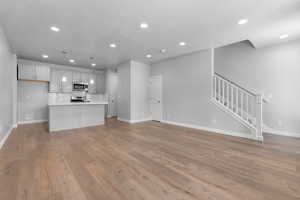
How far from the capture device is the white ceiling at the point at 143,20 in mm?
2182

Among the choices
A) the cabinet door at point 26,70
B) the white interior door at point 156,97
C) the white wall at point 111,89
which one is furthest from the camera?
the white wall at point 111,89

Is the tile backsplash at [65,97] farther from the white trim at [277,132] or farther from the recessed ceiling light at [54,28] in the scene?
the white trim at [277,132]

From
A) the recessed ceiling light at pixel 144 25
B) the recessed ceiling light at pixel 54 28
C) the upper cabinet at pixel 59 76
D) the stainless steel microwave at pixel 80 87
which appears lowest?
the stainless steel microwave at pixel 80 87

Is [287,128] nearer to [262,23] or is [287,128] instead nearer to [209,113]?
[209,113]

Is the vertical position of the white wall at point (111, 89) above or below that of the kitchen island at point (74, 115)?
above

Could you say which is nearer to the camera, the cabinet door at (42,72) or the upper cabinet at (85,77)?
the cabinet door at (42,72)

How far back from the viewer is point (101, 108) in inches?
204

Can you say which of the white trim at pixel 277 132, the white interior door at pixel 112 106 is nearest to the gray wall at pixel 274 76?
the white trim at pixel 277 132

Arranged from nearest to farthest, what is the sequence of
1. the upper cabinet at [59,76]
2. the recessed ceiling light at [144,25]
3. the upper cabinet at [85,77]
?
the recessed ceiling light at [144,25] → the upper cabinet at [59,76] → the upper cabinet at [85,77]

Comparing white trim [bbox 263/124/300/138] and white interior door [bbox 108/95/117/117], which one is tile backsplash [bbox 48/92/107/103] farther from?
white trim [bbox 263/124/300/138]

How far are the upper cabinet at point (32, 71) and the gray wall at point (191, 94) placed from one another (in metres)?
5.03

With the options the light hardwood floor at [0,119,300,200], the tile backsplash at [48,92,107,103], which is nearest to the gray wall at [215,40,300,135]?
the light hardwood floor at [0,119,300,200]

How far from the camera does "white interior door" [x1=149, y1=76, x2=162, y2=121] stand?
5.80 meters

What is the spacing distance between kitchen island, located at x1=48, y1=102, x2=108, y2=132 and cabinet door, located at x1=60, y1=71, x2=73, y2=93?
2.00 metres
